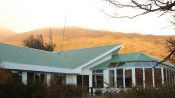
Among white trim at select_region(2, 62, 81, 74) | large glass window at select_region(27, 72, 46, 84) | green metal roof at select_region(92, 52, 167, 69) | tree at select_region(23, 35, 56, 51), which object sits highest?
tree at select_region(23, 35, 56, 51)

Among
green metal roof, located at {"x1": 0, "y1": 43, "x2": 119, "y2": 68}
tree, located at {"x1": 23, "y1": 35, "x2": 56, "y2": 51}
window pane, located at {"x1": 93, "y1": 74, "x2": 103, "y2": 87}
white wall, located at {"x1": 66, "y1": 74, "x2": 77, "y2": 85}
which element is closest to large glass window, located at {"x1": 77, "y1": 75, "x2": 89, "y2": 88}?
white wall, located at {"x1": 66, "y1": 74, "x2": 77, "y2": 85}

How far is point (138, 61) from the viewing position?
38000mm

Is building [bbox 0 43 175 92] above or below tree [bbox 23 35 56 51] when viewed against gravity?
below

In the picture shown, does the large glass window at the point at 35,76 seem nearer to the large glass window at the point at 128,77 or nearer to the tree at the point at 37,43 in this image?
the large glass window at the point at 128,77

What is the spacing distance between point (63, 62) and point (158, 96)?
28.5 meters

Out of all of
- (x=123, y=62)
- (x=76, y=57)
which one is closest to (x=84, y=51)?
(x=76, y=57)

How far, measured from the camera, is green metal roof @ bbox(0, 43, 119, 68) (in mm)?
34100

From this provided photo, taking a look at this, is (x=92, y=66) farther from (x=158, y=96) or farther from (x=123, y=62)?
(x=158, y=96)

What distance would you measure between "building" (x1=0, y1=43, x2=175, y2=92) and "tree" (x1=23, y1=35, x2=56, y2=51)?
109 feet

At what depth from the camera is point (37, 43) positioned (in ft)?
257

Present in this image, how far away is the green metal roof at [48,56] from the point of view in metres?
34.1

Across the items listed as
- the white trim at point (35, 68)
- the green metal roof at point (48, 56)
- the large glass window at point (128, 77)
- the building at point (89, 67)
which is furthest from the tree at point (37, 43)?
the large glass window at point (128, 77)

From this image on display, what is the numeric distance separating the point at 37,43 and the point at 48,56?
37236 millimetres

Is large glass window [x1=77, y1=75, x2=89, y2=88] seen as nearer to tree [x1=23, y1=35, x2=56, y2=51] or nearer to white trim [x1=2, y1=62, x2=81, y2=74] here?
white trim [x1=2, y1=62, x2=81, y2=74]
